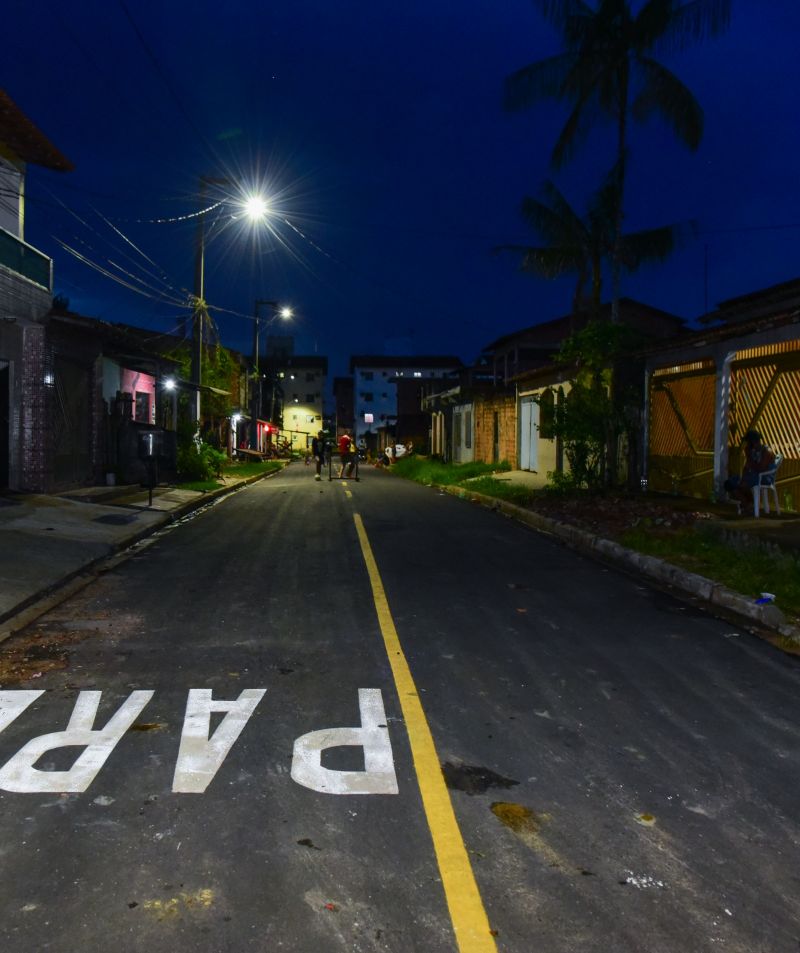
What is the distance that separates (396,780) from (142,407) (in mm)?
24191

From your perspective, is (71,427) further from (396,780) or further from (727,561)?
(396,780)

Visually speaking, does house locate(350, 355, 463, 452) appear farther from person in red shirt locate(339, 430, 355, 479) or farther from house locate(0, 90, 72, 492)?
house locate(0, 90, 72, 492)

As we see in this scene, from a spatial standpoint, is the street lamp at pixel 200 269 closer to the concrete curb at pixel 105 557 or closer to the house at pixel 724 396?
the concrete curb at pixel 105 557

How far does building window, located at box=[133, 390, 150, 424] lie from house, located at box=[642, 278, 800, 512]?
15399mm

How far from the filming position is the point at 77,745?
Result: 176 inches

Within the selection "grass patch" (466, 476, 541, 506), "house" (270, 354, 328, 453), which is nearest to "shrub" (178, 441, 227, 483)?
"grass patch" (466, 476, 541, 506)

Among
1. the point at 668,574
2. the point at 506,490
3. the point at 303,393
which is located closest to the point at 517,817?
the point at 668,574

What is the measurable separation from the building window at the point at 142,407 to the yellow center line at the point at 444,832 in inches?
851

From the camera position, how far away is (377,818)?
3.65 meters

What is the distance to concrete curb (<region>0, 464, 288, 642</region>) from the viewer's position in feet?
24.5

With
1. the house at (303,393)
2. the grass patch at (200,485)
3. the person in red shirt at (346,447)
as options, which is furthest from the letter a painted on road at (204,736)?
the house at (303,393)

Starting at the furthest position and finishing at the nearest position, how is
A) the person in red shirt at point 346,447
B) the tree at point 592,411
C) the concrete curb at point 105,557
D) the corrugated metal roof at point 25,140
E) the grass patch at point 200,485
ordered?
1. the person in red shirt at point 346,447
2. the grass patch at point 200,485
3. the tree at point 592,411
4. the corrugated metal roof at point 25,140
5. the concrete curb at point 105,557

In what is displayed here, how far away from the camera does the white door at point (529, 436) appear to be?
29284mm

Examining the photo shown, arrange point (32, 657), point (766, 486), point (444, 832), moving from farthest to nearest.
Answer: point (766, 486), point (32, 657), point (444, 832)
